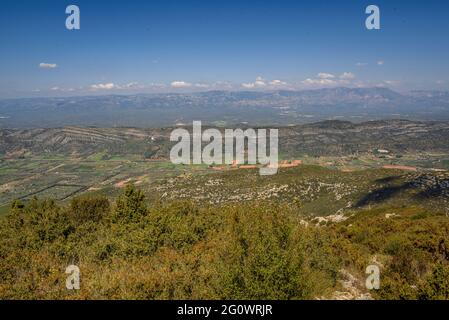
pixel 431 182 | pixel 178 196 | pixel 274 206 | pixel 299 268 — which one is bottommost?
pixel 178 196

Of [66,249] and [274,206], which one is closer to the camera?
[274,206]

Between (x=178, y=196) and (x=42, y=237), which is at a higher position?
(x=42, y=237)

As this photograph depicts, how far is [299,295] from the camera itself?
16578 millimetres

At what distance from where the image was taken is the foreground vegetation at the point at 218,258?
16516mm

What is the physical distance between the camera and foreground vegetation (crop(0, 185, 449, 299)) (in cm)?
1652

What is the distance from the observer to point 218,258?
2028 centimetres

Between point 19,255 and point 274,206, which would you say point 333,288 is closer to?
point 274,206

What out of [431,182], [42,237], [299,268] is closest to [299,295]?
[299,268]

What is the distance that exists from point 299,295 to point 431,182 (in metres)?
75.4

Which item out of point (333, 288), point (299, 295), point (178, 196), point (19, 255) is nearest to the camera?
point (299, 295)
